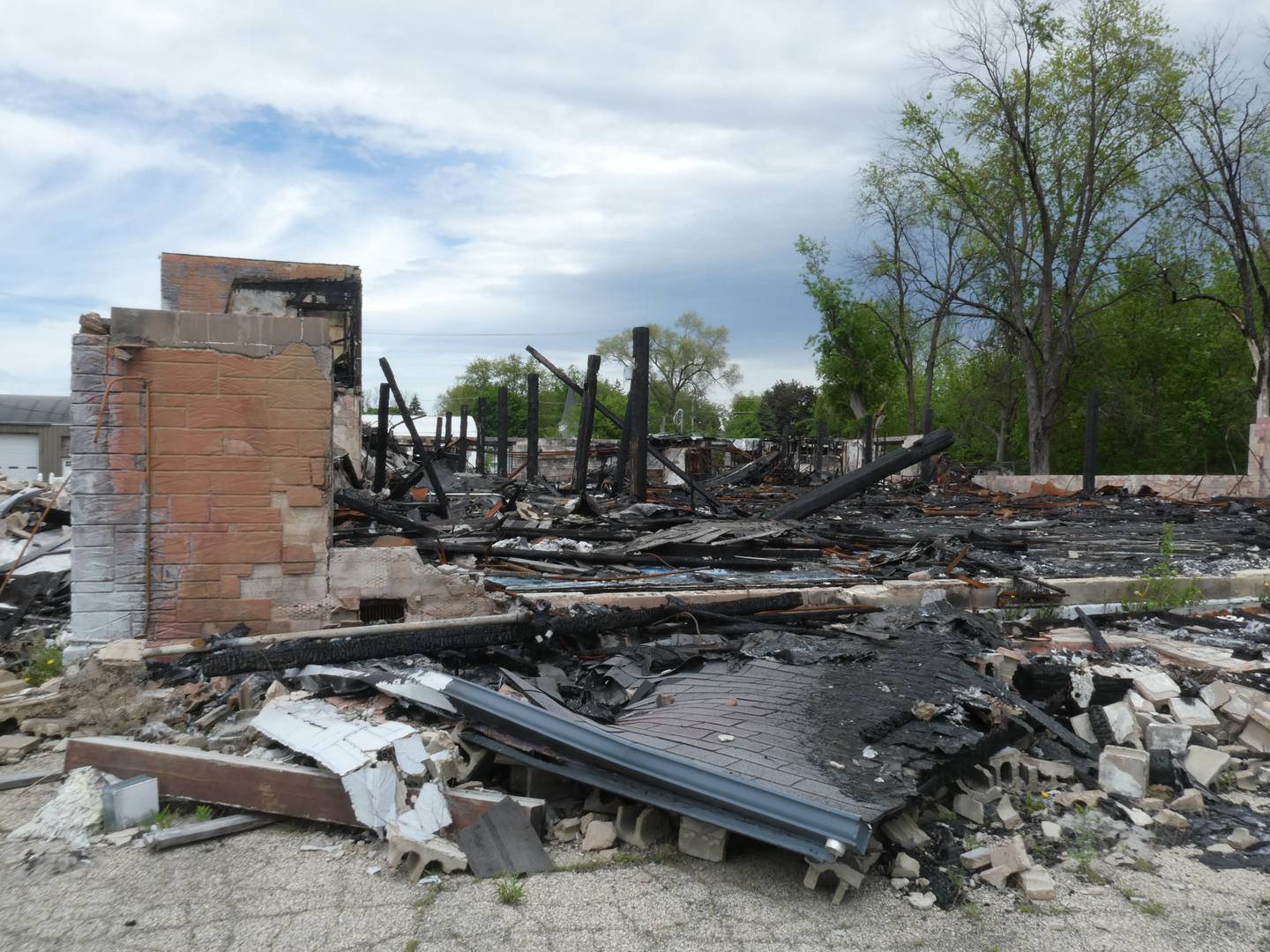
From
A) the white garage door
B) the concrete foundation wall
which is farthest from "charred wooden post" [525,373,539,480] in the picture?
the white garage door

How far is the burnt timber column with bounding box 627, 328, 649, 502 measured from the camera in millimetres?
12219

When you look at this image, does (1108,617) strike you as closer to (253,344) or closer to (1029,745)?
(1029,745)

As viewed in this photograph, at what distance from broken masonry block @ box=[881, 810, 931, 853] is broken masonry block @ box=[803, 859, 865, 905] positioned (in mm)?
290

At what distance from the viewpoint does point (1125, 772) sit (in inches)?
148

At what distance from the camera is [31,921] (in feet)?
8.96

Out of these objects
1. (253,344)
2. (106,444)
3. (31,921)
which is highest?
(253,344)

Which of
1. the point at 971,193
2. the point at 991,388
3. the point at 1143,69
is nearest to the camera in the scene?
the point at 1143,69

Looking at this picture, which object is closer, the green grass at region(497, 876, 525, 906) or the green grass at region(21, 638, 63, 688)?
the green grass at region(497, 876, 525, 906)

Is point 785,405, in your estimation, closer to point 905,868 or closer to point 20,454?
point 20,454

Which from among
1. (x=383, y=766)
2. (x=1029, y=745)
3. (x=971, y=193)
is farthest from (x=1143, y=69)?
(x=383, y=766)

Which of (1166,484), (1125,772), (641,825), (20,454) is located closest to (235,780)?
(641,825)

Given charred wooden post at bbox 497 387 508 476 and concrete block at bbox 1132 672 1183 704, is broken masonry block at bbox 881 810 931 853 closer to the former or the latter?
concrete block at bbox 1132 672 1183 704

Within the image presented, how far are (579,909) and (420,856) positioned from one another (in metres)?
0.59

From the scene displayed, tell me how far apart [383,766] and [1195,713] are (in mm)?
3854
